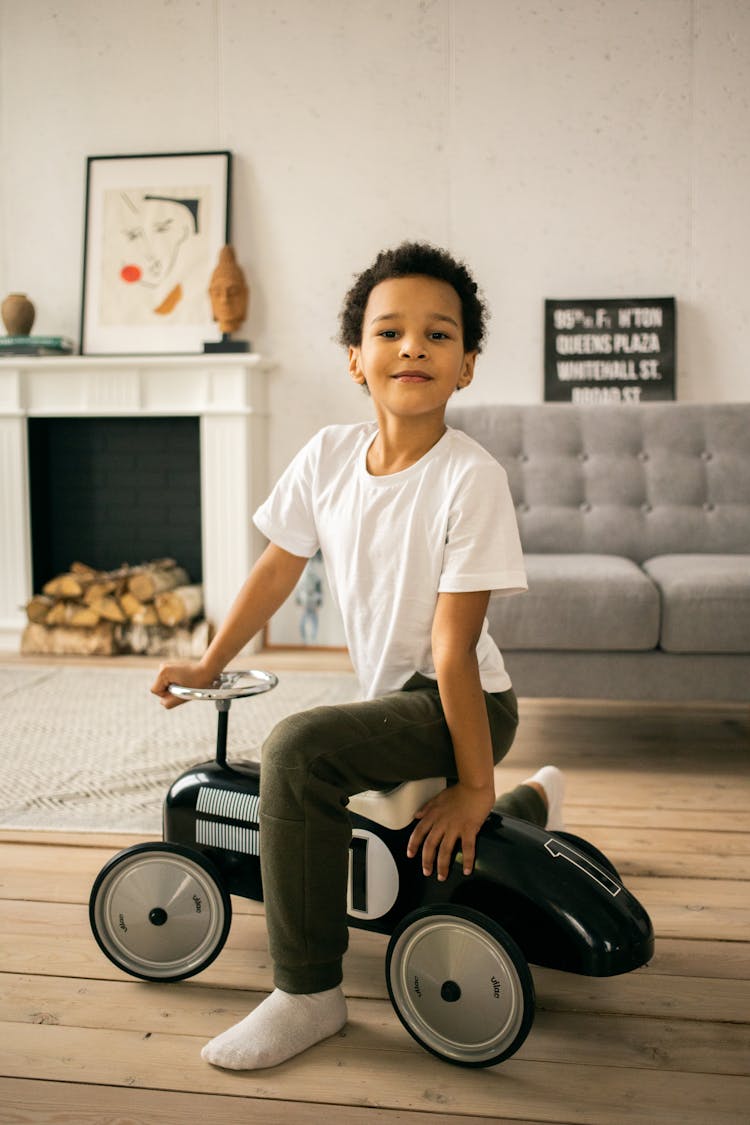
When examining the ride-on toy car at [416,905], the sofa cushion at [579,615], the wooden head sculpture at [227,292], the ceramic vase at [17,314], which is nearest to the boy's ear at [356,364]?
the ride-on toy car at [416,905]

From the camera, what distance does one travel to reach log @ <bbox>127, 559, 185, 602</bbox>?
136 inches

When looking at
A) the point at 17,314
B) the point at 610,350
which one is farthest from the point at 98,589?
the point at 610,350

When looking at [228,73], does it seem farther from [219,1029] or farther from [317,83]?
[219,1029]

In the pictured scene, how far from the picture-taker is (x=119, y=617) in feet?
11.4

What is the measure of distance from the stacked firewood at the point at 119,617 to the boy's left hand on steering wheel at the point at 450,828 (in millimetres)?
2370

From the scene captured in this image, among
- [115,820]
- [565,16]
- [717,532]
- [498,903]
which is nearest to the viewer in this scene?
[498,903]

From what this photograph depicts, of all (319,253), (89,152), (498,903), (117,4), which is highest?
(117,4)

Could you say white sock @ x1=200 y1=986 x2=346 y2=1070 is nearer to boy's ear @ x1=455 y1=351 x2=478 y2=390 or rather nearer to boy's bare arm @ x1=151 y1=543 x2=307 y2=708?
boy's bare arm @ x1=151 y1=543 x2=307 y2=708

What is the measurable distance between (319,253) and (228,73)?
729 mm

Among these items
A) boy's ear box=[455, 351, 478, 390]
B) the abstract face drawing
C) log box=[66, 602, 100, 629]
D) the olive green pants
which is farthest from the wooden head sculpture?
the olive green pants

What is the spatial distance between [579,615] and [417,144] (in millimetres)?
2057

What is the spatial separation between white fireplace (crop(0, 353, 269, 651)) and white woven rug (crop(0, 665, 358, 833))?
48 centimetres

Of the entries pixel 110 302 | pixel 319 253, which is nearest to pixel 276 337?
pixel 319 253

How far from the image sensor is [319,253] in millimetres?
3533
